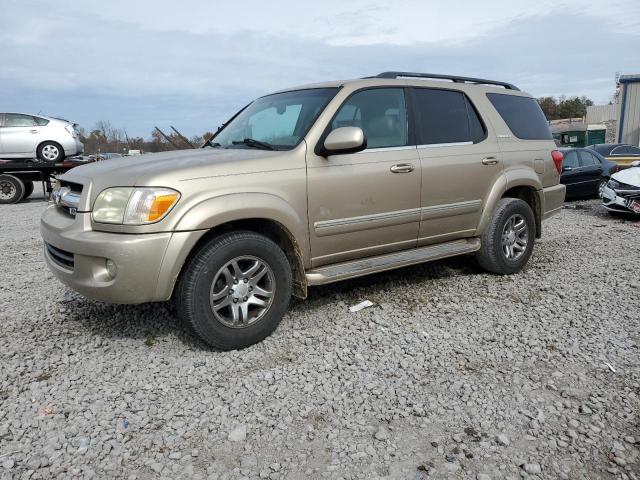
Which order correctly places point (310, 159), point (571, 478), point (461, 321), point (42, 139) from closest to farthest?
point (571, 478)
point (310, 159)
point (461, 321)
point (42, 139)

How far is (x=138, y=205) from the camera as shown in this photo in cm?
315

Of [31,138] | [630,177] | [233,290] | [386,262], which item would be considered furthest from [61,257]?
[31,138]

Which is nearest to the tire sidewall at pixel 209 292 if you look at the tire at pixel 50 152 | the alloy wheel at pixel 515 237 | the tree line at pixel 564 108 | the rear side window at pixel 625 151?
the alloy wheel at pixel 515 237

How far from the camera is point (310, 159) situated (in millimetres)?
3783

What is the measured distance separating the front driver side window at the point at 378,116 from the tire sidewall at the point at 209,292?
116 cm

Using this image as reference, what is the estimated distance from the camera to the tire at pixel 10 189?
13.5m

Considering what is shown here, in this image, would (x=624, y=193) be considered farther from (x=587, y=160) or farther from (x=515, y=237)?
(x=515, y=237)

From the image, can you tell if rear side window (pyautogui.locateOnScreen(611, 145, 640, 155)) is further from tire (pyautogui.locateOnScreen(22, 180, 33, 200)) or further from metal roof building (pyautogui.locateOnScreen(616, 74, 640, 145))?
metal roof building (pyautogui.locateOnScreen(616, 74, 640, 145))

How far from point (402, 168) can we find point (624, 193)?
7161 mm

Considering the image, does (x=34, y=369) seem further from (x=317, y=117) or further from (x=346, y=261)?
(x=317, y=117)

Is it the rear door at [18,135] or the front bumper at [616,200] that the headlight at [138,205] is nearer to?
the front bumper at [616,200]

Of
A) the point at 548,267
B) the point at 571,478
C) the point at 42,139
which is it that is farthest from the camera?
the point at 42,139

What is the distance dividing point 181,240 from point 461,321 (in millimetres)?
2307

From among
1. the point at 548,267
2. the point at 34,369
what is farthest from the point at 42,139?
the point at 548,267
